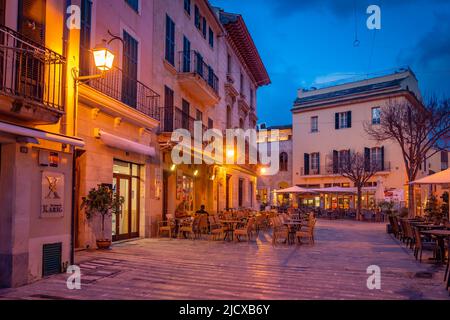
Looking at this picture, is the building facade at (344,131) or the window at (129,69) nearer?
the window at (129,69)

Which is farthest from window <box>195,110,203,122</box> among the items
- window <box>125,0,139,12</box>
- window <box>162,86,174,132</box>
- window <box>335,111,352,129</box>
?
window <box>335,111,352,129</box>

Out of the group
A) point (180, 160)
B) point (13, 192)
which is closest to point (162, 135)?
point (180, 160)

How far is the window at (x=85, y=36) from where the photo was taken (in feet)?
33.5

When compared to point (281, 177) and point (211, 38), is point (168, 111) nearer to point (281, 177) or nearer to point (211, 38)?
point (211, 38)

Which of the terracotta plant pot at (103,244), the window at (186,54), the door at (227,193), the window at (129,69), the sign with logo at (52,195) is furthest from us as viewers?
the door at (227,193)

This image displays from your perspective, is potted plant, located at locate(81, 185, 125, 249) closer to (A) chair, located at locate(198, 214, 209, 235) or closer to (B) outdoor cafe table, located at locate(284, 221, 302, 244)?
(A) chair, located at locate(198, 214, 209, 235)

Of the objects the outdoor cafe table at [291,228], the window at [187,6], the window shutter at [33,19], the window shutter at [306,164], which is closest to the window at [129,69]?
the window shutter at [33,19]

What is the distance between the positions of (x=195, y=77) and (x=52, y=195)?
10499 mm

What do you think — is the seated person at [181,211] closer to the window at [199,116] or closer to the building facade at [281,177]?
the window at [199,116]

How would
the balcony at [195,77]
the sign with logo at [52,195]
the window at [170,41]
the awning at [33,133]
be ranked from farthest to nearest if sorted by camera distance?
the balcony at [195,77] → the window at [170,41] → the sign with logo at [52,195] → the awning at [33,133]

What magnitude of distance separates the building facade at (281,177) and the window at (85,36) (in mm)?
33206

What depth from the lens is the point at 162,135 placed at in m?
14.8

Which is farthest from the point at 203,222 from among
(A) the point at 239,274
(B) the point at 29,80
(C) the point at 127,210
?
(B) the point at 29,80
